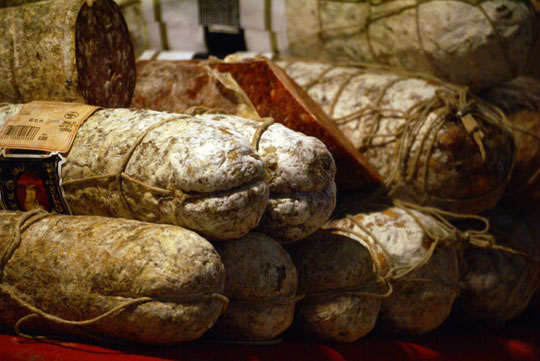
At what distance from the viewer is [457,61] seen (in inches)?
110

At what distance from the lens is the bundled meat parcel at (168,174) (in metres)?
1.57

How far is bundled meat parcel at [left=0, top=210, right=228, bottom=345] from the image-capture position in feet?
4.82

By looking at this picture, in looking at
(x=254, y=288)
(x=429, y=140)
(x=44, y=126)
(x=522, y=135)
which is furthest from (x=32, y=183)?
(x=522, y=135)

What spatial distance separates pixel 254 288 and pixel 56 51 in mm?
1000

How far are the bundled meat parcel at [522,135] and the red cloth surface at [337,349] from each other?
1.92 ft

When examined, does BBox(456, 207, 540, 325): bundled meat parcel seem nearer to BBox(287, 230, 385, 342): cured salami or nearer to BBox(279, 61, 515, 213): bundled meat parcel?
BBox(279, 61, 515, 213): bundled meat parcel

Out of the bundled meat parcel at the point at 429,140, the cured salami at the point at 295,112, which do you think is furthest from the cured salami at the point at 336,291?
the bundled meat parcel at the point at 429,140

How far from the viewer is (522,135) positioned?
2.74 m

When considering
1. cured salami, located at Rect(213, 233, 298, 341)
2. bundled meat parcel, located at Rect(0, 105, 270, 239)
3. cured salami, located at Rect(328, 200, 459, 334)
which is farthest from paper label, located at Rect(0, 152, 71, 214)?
cured salami, located at Rect(328, 200, 459, 334)

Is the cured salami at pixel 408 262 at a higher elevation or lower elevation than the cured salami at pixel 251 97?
lower

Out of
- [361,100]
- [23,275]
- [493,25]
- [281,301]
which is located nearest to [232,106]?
[361,100]

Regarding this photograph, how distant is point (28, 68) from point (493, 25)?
1920mm

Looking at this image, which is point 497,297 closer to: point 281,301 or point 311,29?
point 281,301

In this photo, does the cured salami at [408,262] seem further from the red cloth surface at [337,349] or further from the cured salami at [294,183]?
the cured salami at [294,183]
